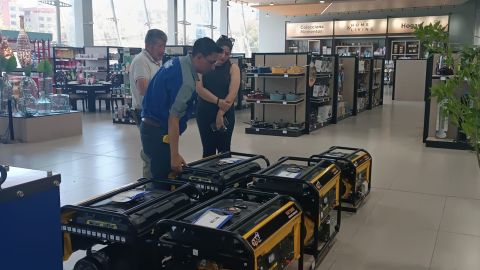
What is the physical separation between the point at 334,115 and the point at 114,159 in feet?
17.4

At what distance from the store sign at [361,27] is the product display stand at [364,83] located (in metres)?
7.04

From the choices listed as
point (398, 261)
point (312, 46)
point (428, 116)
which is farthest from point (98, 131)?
point (312, 46)

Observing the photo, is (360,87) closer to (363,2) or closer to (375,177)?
(363,2)

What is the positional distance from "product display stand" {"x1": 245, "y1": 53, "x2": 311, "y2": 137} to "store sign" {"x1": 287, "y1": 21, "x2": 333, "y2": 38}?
1286 centimetres

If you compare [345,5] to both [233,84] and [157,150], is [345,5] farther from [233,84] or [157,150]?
[157,150]

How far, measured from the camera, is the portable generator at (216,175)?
2.81m

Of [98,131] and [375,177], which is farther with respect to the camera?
[98,131]

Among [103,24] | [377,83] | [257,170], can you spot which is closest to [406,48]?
[377,83]

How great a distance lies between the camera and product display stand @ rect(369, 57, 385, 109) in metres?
12.9

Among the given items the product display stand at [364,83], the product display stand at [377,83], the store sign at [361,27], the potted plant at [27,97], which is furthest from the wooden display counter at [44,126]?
the store sign at [361,27]

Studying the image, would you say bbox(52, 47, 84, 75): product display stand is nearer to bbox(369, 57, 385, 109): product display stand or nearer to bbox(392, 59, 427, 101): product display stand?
bbox(369, 57, 385, 109): product display stand

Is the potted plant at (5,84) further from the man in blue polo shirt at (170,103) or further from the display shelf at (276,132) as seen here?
the man in blue polo shirt at (170,103)

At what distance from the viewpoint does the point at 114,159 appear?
5.69 m

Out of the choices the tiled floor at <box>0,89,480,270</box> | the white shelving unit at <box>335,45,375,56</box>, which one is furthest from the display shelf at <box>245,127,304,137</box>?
the white shelving unit at <box>335,45,375,56</box>
